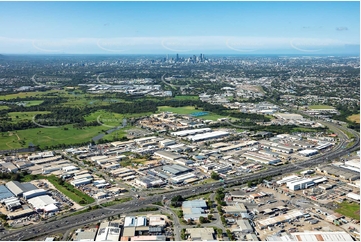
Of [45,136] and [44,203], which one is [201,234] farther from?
[45,136]

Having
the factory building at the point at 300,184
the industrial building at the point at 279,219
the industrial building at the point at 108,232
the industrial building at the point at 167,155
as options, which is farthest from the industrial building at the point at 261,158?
the industrial building at the point at 108,232

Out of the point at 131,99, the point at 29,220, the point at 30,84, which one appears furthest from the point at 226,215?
the point at 30,84

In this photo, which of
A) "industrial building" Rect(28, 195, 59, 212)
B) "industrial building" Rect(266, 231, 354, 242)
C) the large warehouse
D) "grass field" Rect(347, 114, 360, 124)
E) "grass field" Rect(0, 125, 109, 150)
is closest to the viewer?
"industrial building" Rect(266, 231, 354, 242)

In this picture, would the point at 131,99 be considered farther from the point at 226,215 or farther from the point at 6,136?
the point at 226,215

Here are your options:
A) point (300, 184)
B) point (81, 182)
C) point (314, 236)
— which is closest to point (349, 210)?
point (300, 184)

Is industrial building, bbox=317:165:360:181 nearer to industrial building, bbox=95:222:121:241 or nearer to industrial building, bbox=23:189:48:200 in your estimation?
industrial building, bbox=95:222:121:241

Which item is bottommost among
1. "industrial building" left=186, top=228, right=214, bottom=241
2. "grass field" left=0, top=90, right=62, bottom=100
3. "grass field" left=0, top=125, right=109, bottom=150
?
"grass field" left=0, top=125, right=109, bottom=150

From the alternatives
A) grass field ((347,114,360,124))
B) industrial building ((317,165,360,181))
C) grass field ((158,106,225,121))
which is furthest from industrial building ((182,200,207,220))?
grass field ((347,114,360,124))
